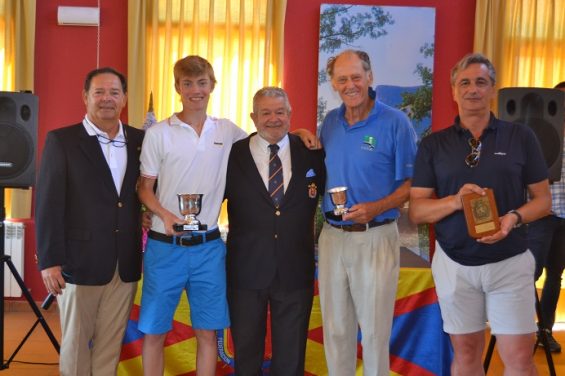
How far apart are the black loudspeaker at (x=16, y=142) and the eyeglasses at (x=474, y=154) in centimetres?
261

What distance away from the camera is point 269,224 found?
283 centimetres

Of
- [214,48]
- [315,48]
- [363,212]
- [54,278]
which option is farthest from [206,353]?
[315,48]

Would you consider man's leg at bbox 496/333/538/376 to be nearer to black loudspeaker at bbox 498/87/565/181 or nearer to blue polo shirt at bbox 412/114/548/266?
blue polo shirt at bbox 412/114/548/266

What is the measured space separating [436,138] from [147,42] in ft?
12.9

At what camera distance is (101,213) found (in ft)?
9.25

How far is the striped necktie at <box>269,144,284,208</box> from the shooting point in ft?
9.33

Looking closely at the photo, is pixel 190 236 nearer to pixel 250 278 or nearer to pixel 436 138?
pixel 250 278

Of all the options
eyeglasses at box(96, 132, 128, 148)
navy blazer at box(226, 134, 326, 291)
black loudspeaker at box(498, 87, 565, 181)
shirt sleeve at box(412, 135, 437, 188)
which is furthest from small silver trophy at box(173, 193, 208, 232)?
black loudspeaker at box(498, 87, 565, 181)

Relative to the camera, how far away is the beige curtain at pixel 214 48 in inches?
225

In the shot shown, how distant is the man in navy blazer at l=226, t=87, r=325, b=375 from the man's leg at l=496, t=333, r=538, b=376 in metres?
0.95

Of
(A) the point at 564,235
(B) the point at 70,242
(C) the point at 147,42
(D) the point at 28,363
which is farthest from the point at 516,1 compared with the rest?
(D) the point at 28,363

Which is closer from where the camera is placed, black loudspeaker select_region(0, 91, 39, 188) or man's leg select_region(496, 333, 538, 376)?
man's leg select_region(496, 333, 538, 376)

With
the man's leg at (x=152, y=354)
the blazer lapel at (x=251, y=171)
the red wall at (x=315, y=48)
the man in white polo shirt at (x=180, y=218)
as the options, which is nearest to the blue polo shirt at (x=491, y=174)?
the blazer lapel at (x=251, y=171)

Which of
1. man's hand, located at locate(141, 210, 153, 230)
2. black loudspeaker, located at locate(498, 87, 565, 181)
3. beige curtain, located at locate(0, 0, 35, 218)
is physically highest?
beige curtain, located at locate(0, 0, 35, 218)
